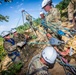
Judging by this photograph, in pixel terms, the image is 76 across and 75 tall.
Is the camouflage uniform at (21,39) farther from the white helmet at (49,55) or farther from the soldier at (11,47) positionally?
the white helmet at (49,55)

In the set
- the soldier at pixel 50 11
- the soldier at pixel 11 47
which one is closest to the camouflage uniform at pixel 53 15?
the soldier at pixel 50 11

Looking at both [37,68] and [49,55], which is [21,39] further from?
[37,68]

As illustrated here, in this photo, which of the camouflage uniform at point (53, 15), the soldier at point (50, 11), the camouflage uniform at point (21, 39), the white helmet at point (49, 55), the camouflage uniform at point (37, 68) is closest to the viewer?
the camouflage uniform at point (37, 68)

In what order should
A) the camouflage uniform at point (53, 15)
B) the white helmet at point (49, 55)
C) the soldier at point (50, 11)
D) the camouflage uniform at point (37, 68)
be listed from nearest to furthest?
1. the camouflage uniform at point (37, 68)
2. the white helmet at point (49, 55)
3. the soldier at point (50, 11)
4. the camouflage uniform at point (53, 15)

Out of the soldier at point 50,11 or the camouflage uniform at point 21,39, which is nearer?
the soldier at point 50,11

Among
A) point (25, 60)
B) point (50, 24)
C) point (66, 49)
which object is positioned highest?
point (50, 24)

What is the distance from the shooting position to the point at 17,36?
1149 cm

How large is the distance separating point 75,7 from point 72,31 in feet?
15.4

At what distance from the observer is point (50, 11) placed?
8625 millimetres

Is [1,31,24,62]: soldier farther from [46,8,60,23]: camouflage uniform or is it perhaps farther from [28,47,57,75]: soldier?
[28,47,57,75]: soldier

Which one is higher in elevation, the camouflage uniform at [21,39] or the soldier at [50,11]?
the soldier at [50,11]

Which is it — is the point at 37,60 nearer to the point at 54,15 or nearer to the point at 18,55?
the point at 54,15

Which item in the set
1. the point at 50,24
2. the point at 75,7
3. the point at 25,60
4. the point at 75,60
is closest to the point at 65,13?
the point at 75,7

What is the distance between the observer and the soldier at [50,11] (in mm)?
8438
